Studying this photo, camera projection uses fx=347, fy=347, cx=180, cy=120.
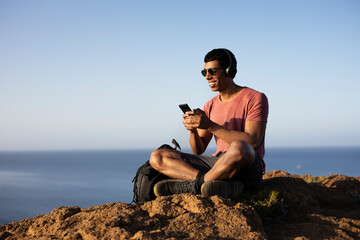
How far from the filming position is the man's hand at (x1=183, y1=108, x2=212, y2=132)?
173 inches

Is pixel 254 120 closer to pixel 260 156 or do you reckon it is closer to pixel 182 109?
pixel 260 156


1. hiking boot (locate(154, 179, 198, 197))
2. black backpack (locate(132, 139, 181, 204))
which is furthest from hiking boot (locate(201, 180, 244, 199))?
black backpack (locate(132, 139, 181, 204))

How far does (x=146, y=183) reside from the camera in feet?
16.1

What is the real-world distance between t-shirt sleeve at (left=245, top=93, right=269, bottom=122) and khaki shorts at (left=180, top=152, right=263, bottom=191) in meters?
0.52

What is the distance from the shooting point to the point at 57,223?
3773 mm

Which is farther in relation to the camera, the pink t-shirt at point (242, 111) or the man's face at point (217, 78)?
the man's face at point (217, 78)

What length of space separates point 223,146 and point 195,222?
173 cm

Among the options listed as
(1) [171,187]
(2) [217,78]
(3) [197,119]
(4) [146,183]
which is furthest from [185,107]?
(4) [146,183]

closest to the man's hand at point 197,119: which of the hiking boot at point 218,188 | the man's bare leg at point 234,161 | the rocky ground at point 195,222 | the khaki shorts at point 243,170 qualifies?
the man's bare leg at point 234,161

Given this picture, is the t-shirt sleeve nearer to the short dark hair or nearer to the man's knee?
the short dark hair

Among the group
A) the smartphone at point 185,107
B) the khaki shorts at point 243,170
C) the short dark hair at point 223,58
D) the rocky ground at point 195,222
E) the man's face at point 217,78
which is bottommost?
the rocky ground at point 195,222

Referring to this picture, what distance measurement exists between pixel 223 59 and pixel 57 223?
304 centimetres

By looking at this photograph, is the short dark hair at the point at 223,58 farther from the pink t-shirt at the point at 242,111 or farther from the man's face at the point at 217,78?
the pink t-shirt at the point at 242,111

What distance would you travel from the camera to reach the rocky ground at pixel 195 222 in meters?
3.31
